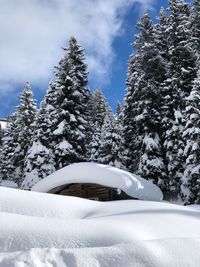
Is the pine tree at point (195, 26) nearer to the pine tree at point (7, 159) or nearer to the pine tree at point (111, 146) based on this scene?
the pine tree at point (111, 146)

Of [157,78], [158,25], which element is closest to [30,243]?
[157,78]

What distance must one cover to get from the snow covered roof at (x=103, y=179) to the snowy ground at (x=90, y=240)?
1061 centimetres

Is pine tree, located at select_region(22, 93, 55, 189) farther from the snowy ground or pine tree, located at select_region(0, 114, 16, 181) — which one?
the snowy ground

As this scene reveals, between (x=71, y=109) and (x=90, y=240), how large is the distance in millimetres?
26111

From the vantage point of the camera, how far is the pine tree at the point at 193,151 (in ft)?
71.5

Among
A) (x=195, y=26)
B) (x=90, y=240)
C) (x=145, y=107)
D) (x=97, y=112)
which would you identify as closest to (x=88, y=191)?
(x=90, y=240)

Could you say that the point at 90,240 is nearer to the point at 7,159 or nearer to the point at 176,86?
the point at 176,86

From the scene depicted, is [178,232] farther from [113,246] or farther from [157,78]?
[157,78]

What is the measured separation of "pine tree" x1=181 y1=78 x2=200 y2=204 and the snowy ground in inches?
668

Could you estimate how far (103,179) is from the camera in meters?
16.2

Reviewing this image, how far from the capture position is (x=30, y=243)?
375cm

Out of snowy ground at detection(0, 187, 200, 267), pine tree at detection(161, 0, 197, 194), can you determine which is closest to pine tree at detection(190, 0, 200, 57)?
pine tree at detection(161, 0, 197, 194)

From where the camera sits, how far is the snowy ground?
11.5 feet

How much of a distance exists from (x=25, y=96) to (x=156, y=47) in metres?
16.1
